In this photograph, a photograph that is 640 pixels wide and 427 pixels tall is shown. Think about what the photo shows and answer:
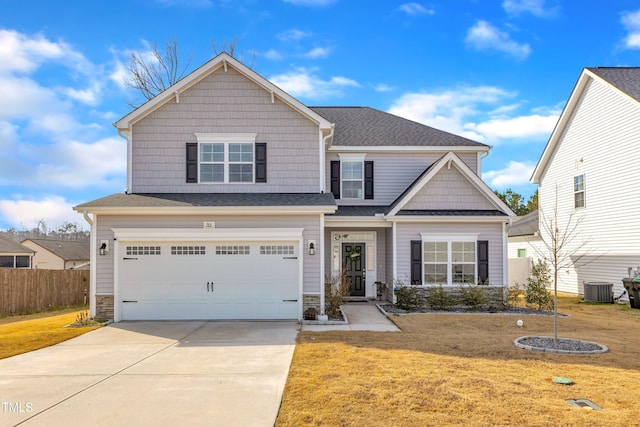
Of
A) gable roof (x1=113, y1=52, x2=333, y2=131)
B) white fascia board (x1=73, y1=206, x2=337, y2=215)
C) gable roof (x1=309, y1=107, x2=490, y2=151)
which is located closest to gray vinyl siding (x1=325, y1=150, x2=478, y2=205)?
gable roof (x1=309, y1=107, x2=490, y2=151)

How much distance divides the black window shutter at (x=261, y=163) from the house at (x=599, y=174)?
9915 mm

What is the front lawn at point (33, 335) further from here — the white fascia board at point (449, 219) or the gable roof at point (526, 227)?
the gable roof at point (526, 227)

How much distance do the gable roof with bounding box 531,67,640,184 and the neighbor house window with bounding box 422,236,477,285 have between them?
27.3ft

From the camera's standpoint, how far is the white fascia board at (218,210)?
12.8 m

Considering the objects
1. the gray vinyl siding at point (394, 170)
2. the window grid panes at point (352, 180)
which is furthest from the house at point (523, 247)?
the window grid panes at point (352, 180)

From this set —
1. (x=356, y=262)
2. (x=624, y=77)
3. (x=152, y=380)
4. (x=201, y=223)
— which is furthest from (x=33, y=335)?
(x=624, y=77)

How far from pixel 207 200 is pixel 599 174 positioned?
1573 centimetres

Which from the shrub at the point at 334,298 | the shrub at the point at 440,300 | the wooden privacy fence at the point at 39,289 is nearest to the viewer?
the shrub at the point at 334,298

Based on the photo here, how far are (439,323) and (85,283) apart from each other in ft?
51.9

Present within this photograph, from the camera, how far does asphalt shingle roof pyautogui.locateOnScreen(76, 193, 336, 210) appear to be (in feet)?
42.6

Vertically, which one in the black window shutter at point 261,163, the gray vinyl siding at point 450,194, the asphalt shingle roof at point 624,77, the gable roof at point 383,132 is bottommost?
the gray vinyl siding at point 450,194

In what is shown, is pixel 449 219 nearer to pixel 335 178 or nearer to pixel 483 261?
pixel 483 261

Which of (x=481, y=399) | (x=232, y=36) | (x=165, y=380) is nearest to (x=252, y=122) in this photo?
(x=165, y=380)

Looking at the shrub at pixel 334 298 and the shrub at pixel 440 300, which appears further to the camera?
the shrub at pixel 440 300
